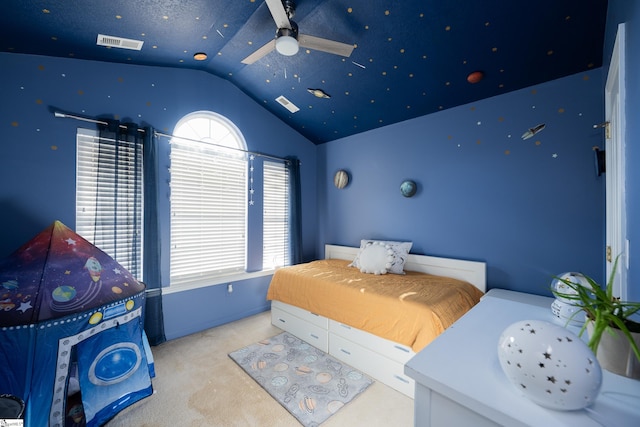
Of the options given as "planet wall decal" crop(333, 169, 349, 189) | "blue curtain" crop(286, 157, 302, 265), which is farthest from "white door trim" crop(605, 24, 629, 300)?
"blue curtain" crop(286, 157, 302, 265)

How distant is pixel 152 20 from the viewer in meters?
1.93

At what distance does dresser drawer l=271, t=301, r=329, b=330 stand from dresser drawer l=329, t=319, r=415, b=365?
0.28 feet

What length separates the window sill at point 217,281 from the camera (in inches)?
107

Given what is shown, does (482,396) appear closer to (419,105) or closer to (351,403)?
(351,403)

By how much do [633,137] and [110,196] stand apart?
3.40 m

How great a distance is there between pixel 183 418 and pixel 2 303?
3.97 ft

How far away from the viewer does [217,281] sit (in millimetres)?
3002

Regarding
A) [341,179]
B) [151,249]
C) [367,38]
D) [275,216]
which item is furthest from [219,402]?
[367,38]

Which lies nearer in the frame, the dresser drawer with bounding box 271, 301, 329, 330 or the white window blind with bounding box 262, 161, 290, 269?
the dresser drawer with bounding box 271, 301, 329, 330

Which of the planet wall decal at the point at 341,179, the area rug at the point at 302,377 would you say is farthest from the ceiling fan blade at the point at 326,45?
the area rug at the point at 302,377

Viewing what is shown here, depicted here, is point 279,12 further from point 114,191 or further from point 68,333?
point 68,333

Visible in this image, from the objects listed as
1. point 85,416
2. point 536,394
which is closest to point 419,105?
point 536,394

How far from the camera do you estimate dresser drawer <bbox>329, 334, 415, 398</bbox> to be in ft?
6.28

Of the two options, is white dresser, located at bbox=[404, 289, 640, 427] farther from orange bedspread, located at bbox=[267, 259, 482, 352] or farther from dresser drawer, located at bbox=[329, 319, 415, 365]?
dresser drawer, located at bbox=[329, 319, 415, 365]
